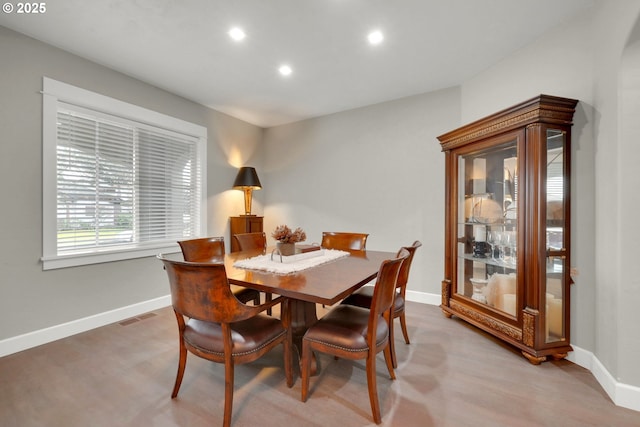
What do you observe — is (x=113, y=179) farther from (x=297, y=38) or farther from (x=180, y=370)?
(x=297, y=38)

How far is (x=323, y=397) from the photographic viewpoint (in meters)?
1.70

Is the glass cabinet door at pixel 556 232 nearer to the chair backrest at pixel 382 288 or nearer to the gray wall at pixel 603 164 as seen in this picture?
the gray wall at pixel 603 164

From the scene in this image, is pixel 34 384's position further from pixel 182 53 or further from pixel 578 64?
pixel 578 64

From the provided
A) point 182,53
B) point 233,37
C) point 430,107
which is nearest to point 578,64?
point 430,107

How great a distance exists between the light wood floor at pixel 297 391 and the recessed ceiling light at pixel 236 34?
2.65 metres

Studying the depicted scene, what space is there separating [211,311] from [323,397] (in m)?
0.92

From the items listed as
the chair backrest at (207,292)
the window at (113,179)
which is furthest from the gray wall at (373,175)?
the chair backrest at (207,292)

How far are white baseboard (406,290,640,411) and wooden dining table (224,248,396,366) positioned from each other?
1.59 meters

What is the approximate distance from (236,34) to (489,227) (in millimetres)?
2881

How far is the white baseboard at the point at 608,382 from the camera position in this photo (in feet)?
5.34

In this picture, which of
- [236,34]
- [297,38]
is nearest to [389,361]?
[297,38]

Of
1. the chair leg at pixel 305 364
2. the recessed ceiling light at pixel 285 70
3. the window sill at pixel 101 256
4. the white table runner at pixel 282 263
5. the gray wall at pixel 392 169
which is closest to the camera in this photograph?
the chair leg at pixel 305 364

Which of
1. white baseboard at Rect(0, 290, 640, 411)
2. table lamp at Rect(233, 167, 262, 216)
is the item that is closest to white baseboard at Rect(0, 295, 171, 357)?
white baseboard at Rect(0, 290, 640, 411)

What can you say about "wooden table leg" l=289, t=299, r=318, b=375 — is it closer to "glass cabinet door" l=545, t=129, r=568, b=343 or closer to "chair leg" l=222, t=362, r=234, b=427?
"chair leg" l=222, t=362, r=234, b=427
